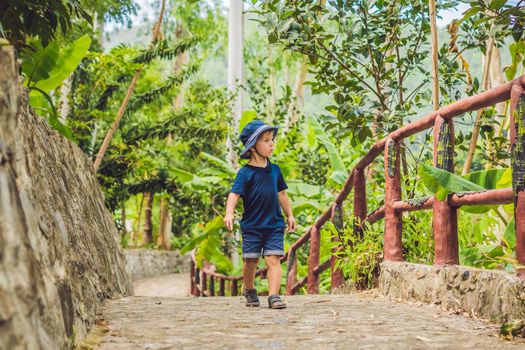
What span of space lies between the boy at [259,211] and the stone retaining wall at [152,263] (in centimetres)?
1475

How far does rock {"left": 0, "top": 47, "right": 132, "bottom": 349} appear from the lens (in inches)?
67.1

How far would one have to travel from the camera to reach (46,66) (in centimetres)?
706

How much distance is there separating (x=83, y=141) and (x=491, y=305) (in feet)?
39.1

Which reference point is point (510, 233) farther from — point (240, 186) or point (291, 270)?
point (291, 270)

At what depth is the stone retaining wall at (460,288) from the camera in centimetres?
296

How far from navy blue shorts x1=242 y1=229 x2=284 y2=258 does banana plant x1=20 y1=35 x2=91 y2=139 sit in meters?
2.61

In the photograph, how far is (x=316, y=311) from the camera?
3.95 meters

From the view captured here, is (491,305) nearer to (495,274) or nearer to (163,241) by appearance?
(495,274)

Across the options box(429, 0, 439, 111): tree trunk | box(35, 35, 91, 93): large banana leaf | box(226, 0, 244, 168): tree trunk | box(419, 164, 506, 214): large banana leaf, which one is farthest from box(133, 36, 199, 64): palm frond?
box(419, 164, 506, 214): large banana leaf

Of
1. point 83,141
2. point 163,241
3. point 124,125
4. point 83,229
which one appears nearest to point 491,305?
point 83,229

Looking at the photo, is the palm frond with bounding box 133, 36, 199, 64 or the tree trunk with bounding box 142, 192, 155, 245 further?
the tree trunk with bounding box 142, 192, 155, 245

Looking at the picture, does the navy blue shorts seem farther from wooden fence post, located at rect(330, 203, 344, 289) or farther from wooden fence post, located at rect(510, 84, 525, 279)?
wooden fence post, located at rect(510, 84, 525, 279)

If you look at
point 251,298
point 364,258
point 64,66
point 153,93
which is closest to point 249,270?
point 251,298

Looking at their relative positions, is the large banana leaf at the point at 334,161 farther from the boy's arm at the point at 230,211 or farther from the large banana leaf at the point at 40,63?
the boy's arm at the point at 230,211
